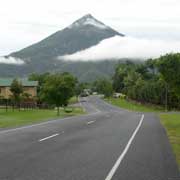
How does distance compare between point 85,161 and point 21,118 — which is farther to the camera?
point 21,118

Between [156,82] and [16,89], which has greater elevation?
[156,82]

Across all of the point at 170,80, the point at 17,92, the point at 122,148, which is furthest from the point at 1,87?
the point at 122,148

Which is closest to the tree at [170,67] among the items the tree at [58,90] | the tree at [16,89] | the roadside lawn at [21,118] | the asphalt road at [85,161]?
the roadside lawn at [21,118]

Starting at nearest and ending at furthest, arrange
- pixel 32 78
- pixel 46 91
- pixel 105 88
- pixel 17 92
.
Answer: pixel 46 91 < pixel 17 92 < pixel 32 78 < pixel 105 88

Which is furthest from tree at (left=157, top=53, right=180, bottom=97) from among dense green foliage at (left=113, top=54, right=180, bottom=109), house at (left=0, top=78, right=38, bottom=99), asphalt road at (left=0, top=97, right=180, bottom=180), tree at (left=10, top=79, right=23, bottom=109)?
house at (left=0, top=78, right=38, bottom=99)

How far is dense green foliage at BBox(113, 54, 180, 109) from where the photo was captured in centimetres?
3453

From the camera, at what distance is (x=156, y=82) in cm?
10300

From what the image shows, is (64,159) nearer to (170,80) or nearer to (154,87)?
(170,80)

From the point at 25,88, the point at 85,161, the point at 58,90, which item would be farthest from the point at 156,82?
the point at 85,161

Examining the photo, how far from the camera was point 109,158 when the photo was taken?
41.8 ft

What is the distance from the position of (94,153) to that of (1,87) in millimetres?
102396

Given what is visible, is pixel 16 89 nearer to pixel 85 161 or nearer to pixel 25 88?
pixel 25 88

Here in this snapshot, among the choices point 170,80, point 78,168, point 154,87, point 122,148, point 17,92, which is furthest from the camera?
point 154,87

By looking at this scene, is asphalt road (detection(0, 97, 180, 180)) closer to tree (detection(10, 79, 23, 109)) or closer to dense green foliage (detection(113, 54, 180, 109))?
dense green foliage (detection(113, 54, 180, 109))
